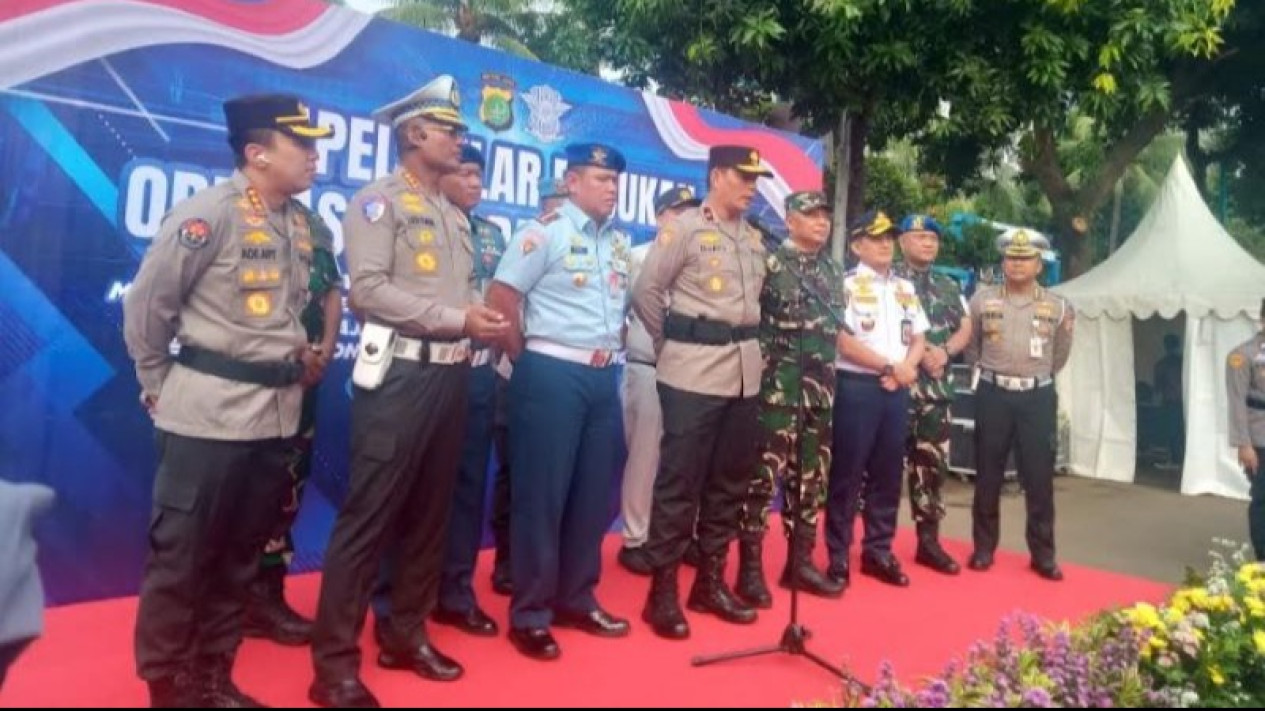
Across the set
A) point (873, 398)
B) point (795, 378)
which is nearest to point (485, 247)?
point (795, 378)

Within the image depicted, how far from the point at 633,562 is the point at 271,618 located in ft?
5.98

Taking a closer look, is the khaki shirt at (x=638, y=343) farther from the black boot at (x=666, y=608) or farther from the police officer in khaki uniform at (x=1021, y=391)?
the police officer in khaki uniform at (x=1021, y=391)

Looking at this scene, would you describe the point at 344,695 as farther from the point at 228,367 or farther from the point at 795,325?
the point at 795,325

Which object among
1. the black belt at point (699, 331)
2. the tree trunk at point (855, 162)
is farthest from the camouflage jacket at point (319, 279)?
the tree trunk at point (855, 162)

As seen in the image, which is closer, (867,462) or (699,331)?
(699,331)

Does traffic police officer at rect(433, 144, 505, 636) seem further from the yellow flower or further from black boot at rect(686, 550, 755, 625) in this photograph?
the yellow flower

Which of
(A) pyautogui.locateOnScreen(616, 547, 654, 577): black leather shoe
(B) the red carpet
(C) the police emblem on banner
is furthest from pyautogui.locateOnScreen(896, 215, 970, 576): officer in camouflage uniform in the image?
(C) the police emblem on banner

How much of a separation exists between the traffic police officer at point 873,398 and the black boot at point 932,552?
350 mm

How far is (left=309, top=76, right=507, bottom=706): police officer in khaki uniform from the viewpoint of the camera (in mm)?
2904

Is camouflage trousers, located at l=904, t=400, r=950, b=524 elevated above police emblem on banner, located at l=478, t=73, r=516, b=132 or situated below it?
below

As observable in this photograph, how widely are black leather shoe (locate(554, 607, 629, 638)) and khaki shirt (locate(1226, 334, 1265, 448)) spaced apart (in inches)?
139

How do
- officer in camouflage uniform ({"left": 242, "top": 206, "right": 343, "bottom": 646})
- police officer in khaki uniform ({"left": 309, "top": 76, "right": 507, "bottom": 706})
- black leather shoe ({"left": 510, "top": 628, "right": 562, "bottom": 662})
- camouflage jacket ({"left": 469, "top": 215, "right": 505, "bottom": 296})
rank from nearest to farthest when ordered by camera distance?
police officer in khaki uniform ({"left": 309, "top": 76, "right": 507, "bottom": 706})
black leather shoe ({"left": 510, "top": 628, "right": 562, "bottom": 662})
officer in camouflage uniform ({"left": 242, "top": 206, "right": 343, "bottom": 646})
camouflage jacket ({"left": 469, "top": 215, "right": 505, "bottom": 296})

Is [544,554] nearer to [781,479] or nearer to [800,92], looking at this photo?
[781,479]

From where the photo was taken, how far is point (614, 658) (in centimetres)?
341
